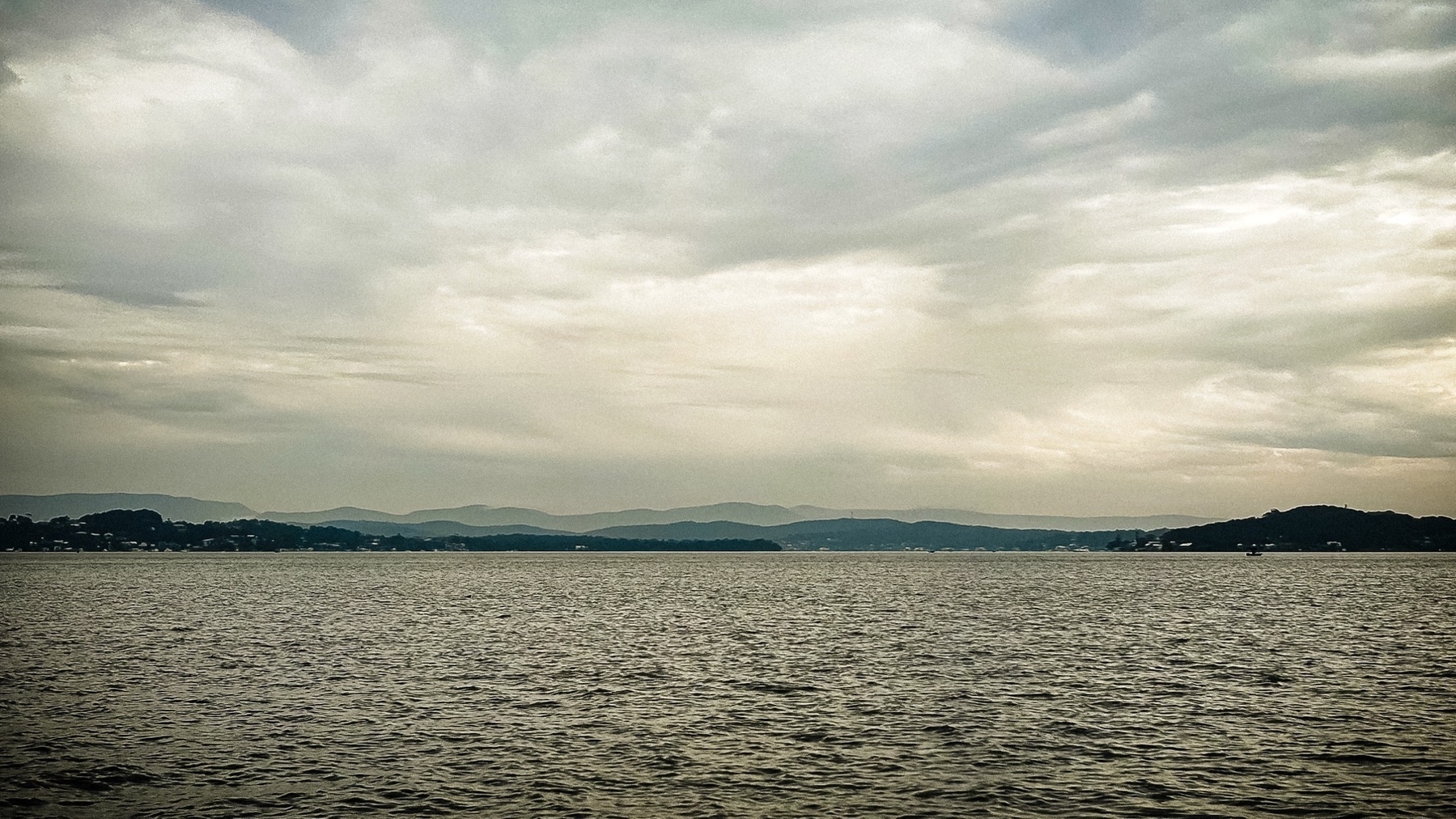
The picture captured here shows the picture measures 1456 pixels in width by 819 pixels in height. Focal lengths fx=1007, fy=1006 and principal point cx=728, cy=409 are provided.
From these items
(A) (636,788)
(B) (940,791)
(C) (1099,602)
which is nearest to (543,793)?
(A) (636,788)

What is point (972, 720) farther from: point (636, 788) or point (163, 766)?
point (163, 766)

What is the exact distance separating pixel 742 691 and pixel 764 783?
19435 millimetres

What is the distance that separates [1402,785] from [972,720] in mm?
15609

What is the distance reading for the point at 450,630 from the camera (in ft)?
290

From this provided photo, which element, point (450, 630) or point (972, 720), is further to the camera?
point (450, 630)

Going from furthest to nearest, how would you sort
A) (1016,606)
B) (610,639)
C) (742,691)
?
(1016,606) < (610,639) < (742,691)

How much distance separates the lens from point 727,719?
42344 millimetres

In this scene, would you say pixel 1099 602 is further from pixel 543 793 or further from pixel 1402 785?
pixel 543 793

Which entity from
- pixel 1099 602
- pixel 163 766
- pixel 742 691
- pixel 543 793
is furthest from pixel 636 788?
pixel 1099 602

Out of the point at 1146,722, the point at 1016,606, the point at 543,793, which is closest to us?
the point at 543,793

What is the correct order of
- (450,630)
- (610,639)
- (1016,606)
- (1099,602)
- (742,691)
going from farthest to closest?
1. (1099,602)
2. (1016,606)
3. (450,630)
4. (610,639)
5. (742,691)

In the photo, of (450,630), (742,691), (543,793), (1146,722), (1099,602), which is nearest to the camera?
(543,793)

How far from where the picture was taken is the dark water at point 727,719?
98.1 feet

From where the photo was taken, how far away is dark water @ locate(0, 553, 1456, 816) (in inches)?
1177
